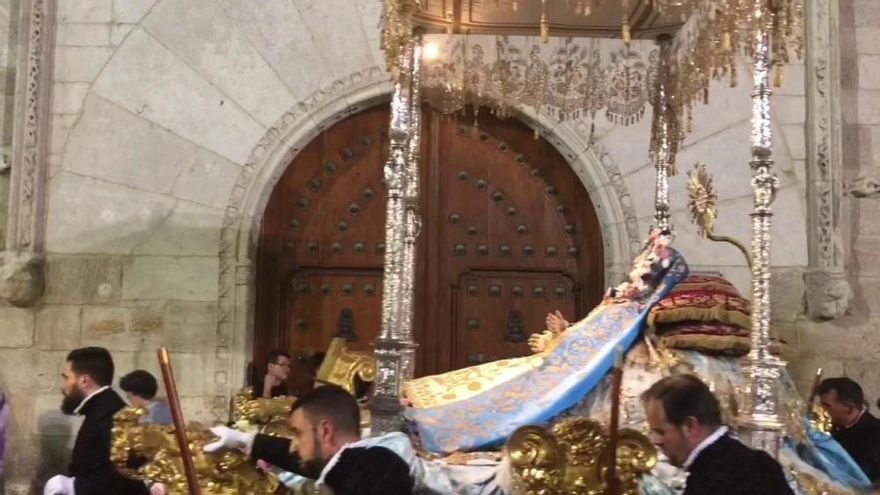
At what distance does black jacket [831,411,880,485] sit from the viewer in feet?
15.2

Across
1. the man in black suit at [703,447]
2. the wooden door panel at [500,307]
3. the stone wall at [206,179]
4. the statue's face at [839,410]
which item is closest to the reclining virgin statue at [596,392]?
the statue's face at [839,410]

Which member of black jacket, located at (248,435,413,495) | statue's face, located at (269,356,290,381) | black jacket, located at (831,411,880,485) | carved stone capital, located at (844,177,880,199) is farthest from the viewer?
carved stone capital, located at (844,177,880,199)

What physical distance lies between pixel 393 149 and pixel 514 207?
8.17 ft

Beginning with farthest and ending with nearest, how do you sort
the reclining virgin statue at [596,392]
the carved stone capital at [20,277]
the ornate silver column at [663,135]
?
the carved stone capital at [20,277] < the ornate silver column at [663,135] < the reclining virgin statue at [596,392]

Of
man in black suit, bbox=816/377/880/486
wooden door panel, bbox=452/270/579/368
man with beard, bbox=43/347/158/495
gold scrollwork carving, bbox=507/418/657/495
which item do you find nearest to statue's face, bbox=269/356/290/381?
wooden door panel, bbox=452/270/579/368

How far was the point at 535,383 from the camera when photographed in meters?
4.63

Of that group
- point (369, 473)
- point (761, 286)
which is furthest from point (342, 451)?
point (761, 286)

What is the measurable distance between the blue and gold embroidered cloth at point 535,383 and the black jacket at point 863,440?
117cm

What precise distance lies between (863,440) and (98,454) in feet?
12.3

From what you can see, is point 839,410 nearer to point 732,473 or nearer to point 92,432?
point 732,473

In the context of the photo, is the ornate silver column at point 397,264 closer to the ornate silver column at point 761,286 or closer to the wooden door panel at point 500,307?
the ornate silver column at point 761,286

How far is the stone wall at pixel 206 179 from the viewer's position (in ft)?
20.9

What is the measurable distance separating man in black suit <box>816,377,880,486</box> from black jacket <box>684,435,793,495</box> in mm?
2356

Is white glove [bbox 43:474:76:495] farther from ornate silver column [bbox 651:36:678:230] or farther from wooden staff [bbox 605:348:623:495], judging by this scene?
ornate silver column [bbox 651:36:678:230]
